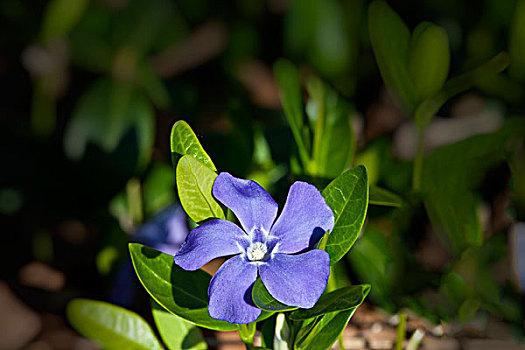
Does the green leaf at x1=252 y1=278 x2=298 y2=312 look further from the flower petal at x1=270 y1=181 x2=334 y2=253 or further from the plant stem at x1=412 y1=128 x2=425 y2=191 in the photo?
the plant stem at x1=412 y1=128 x2=425 y2=191

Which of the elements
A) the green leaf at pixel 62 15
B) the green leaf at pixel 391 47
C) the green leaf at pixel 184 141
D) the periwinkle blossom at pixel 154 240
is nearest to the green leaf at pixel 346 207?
the green leaf at pixel 184 141

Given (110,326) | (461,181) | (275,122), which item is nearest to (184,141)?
(110,326)

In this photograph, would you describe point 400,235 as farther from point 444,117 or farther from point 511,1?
Answer: point 511,1

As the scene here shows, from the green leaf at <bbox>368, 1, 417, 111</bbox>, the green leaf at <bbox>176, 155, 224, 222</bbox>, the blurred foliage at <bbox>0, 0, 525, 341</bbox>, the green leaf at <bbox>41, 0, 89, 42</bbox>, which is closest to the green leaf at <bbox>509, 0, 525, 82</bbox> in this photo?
the blurred foliage at <bbox>0, 0, 525, 341</bbox>

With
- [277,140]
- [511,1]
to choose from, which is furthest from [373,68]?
[277,140]

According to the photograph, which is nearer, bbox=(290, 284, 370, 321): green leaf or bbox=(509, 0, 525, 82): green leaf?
bbox=(290, 284, 370, 321): green leaf

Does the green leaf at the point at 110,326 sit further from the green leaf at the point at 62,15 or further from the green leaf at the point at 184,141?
the green leaf at the point at 62,15

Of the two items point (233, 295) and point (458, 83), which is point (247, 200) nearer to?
point (233, 295)
